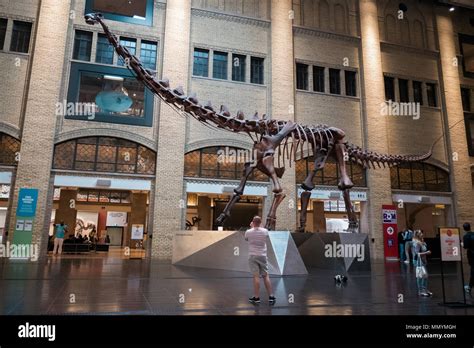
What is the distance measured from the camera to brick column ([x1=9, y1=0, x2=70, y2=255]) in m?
16.5

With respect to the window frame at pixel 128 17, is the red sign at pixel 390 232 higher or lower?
lower

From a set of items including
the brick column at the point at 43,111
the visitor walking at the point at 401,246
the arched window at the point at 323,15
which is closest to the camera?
the brick column at the point at 43,111

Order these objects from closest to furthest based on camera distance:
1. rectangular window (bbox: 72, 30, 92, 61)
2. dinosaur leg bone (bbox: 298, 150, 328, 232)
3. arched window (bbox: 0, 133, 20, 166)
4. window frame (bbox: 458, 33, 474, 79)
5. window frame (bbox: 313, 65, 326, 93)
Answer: dinosaur leg bone (bbox: 298, 150, 328, 232) < arched window (bbox: 0, 133, 20, 166) < rectangular window (bbox: 72, 30, 92, 61) < window frame (bbox: 313, 65, 326, 93) < window frame (bbox: 458, 33, 474, 79)

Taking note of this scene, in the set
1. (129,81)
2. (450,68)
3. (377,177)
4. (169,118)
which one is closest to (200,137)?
(169,118)

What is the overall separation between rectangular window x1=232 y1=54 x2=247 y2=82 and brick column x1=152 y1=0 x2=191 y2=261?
2.87 meters

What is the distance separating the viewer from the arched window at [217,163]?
1930 centimetres

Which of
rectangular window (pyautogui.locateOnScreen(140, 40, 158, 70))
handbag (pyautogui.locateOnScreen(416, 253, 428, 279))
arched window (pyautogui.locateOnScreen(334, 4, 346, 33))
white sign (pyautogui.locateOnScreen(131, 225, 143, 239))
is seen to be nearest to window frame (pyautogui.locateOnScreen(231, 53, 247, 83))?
rectangular window (pyautogui.locateOnScreen(140, 40, 158, 70))

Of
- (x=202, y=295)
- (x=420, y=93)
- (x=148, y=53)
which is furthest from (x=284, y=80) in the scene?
(x=202, y=295)

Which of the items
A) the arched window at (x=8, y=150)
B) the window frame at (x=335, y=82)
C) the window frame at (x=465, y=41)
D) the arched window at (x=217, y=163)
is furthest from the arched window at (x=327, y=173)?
the arched window at (x=8, y=150)

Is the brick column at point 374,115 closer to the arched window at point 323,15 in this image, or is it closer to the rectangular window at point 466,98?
the arched window at point 323,15

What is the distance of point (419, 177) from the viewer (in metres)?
22.9

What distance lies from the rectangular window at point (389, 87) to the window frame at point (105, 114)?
15.3 metres
